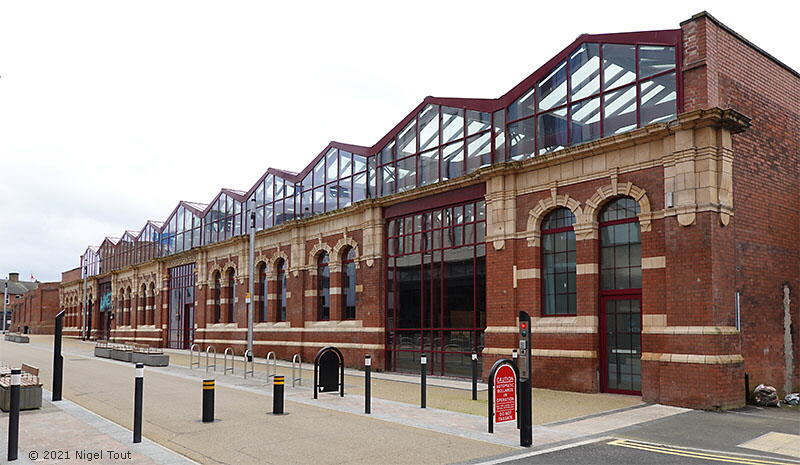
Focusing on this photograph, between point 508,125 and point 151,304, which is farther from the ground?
point 508,125

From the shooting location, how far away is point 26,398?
14.0 meters

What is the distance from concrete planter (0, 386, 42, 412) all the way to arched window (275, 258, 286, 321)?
17.8 meters

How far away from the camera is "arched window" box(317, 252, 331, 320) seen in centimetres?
2894

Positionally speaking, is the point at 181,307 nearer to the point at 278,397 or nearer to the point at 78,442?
the point at 278,397

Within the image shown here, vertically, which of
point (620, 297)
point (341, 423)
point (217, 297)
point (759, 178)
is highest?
point (759, 178)

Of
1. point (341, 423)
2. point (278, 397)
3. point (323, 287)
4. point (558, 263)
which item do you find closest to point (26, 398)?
point (278, 397)

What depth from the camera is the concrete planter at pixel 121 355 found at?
29938 mm

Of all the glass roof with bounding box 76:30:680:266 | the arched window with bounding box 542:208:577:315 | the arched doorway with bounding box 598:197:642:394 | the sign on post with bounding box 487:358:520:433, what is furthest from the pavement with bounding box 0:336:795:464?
the glass roof with bounding box 76:30:680:266

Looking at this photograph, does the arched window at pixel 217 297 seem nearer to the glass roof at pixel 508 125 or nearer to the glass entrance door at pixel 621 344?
the glass roof at pixel 508 125

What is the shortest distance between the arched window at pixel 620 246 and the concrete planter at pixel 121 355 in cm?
2130

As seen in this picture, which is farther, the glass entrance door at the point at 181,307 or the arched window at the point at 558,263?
the glass entrance door at the point at 181,307

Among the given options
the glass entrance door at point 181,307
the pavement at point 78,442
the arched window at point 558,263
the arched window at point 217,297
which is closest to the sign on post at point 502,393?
the pavement at point 78,442

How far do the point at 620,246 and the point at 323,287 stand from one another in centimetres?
1509

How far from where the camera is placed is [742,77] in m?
16.8
